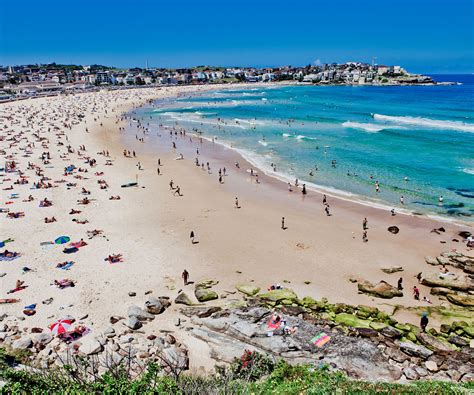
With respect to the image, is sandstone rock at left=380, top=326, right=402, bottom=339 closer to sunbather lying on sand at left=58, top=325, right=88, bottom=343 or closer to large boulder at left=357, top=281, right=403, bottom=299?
large boulder at left=357, top=281, right=403, bottom=299

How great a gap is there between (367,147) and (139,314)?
39.1 meters

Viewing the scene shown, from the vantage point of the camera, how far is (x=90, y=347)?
41.2 ft

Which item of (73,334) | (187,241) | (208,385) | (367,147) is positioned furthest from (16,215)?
(367,147)

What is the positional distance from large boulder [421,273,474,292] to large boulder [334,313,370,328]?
18.0 ft

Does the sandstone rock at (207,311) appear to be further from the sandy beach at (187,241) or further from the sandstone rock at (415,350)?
the sandstone rock at (415,350)

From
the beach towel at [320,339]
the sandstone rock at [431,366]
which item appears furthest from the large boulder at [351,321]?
the sandstone rock at [431,366]

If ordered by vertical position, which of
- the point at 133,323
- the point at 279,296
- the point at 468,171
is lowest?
the point at 279,296

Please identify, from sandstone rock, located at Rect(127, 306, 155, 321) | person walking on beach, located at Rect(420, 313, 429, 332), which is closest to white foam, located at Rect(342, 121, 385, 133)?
person walking on beach, located at Rect(420, 313, 429, 332)

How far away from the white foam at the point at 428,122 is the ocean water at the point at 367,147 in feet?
0.49

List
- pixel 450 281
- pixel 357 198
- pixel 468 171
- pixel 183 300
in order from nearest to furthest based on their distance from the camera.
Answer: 1. pixel 183 300
2. pixel 450 281
3. pixel 357 198
4. pixel 468 171

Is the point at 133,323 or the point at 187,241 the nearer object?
the point at 133,323

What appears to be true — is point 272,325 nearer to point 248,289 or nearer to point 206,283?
point 248,289

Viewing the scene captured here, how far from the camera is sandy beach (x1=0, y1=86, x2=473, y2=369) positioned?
53.3 feet

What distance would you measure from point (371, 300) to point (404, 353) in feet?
13.1
